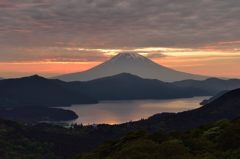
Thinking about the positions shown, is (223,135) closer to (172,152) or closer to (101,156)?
(172,152)

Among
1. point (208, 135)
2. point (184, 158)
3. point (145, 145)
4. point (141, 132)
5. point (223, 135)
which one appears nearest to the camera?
point (184, 158)

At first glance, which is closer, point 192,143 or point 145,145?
point 145,145

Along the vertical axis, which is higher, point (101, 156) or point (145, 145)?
point (145, 145)

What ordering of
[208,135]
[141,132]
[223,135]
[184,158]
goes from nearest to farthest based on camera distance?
[184,158] → [223,135] → [208,135] → [141,132]

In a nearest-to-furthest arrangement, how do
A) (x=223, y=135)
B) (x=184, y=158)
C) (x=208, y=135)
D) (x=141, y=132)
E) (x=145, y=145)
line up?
1. (x=184, y=158)
2. (x=145, y=145)
3. (x=223, y=135)
4. (x=208, y=135)
5. (x=141, y=132)

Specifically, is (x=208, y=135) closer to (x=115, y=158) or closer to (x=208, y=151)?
(x=208, y=151)

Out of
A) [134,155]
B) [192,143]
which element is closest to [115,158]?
[134,155]

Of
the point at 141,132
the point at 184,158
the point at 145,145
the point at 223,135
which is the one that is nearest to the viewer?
the point at 184,158

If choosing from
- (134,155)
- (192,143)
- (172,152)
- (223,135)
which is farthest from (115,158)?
(223,135)

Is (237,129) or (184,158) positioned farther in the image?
(237,129)

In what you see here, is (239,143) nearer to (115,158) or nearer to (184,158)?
(184,158)
